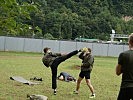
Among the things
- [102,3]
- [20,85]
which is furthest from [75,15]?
[20,85]

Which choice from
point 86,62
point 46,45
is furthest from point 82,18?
point 86,62

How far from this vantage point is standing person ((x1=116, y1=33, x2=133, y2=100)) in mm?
6094

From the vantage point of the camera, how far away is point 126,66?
20.3 feet

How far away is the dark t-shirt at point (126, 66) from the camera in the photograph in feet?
20.1

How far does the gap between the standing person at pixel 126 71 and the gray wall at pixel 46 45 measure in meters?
48.8

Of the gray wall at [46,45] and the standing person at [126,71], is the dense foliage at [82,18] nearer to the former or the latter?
the gray wall at [46,45]

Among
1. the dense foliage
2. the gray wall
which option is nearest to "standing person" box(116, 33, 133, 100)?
the gray wall

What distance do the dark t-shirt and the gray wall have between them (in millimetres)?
48831

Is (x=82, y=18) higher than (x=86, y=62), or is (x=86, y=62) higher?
(x=82, y=18)

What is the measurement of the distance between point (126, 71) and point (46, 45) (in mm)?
53226

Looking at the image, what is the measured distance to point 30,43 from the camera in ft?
190

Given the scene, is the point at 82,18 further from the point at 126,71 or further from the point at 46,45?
the point at 126,71

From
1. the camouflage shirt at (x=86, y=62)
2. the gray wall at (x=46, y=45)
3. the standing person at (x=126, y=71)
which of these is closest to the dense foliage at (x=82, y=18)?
the gray wall at (x=46, y=45)

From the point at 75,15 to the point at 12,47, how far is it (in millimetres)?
55149
